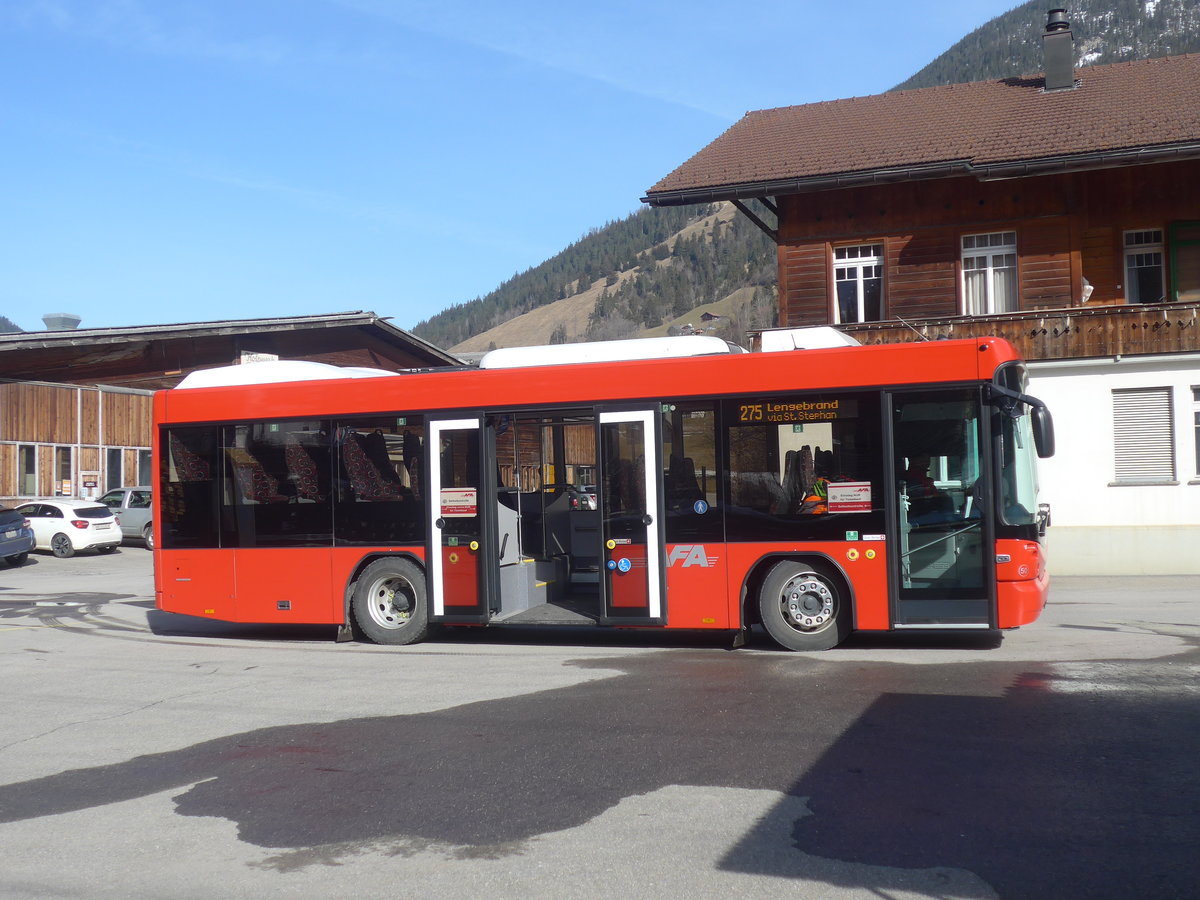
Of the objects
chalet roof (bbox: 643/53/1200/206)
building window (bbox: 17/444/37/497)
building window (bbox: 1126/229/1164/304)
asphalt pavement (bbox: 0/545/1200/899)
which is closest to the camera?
asphalt pavement (bbox: 0/545/1200/899)

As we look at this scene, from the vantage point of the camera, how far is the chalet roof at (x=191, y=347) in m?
26.5

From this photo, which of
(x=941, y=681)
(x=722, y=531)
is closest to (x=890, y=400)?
(x=722, y=531)

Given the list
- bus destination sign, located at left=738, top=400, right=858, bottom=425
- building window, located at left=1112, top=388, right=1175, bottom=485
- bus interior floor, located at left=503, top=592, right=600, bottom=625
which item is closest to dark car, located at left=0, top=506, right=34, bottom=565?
bus interior floor, located at left=503, top=592, right=600, bottom=625

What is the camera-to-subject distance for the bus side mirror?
9992 millimetres

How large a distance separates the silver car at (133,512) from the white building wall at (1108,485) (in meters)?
23.6

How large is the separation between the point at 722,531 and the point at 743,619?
88 centimetres

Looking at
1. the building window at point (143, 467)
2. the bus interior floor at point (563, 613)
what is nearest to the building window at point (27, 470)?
the building window at point (143, 467)

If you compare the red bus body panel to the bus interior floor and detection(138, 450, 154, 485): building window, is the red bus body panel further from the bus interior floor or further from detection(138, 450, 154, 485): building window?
detection(138, 450, 154, 485): building window

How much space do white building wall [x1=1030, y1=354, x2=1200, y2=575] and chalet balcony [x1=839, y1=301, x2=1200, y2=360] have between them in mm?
230

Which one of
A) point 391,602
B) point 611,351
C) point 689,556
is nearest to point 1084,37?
point 611,351

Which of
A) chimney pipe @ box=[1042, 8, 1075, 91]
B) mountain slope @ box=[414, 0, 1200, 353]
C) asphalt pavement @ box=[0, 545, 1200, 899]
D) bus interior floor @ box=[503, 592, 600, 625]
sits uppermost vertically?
mountain slope @ box=[414, 0, 1200, 353]

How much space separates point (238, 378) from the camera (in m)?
13.5

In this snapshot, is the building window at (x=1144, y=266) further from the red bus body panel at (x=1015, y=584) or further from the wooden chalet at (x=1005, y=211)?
the red bus body panel at (x=1015, y=584)

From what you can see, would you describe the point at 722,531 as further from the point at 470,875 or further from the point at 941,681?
the point at 470,875
